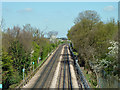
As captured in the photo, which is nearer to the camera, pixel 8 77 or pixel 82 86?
pixel 8 77

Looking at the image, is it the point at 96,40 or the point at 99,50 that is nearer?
the point at 99,50

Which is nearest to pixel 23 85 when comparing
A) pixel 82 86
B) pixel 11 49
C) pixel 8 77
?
pixel 8 77

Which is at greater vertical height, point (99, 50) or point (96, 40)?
point (96, 40)

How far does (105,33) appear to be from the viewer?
2270 centimetres

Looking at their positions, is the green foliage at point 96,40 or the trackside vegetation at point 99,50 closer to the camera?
the trackside vegetation at point 99,50

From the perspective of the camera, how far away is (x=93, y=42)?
26.0 m

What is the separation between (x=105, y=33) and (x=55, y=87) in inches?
399

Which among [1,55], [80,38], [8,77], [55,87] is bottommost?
[55,87]

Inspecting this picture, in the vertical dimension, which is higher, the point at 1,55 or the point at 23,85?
the point at 1,55

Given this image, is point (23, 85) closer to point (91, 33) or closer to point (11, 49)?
point (11, 49)

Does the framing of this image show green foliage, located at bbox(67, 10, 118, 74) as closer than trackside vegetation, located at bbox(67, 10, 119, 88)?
No

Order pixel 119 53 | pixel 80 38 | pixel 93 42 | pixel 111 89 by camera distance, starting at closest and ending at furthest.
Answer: pixel 119 53 → pixel 111 89 → pixel 93 42 → pixel 80 38

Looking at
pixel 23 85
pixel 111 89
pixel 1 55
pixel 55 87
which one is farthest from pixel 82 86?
pixel 1 55

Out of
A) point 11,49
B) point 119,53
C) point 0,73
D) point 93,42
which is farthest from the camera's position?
point 93,42
